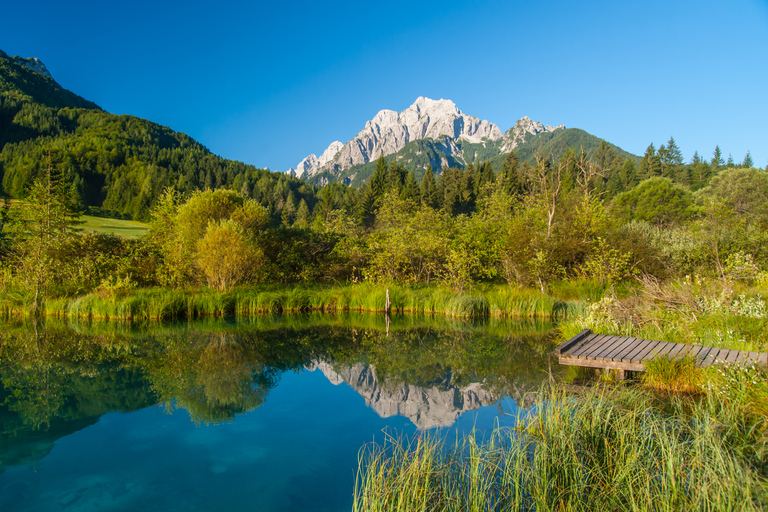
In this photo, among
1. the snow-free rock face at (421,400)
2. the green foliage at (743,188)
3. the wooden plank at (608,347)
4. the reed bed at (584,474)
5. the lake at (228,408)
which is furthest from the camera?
the green foliage at (743,188)

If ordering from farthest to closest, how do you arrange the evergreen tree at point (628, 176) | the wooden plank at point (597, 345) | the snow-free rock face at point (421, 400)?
the evergreen tree at point (628, 176), the wooden plank at point (597, 345), the snow-free rock face at point (421, 400)

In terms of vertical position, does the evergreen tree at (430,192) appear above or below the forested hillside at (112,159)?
below

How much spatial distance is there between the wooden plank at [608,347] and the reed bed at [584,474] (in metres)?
2.72

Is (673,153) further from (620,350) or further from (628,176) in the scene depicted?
(620,350)

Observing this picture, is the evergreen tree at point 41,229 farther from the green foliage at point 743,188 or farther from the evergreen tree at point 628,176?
the evergreen tree at point 628,176

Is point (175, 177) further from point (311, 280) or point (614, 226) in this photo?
point (614, 226)

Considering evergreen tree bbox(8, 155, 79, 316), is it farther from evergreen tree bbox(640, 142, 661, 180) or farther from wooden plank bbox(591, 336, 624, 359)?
evergreen tree bbox(640, 142, 661, 180)

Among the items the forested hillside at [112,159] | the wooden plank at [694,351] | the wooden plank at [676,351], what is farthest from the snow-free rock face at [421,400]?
the forested hillside at [112,159]

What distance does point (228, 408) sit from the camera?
19.5 ft

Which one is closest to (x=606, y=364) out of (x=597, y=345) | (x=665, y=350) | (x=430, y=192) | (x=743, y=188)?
(x=665, y=350)

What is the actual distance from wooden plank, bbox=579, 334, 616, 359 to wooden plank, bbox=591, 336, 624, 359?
42 mm

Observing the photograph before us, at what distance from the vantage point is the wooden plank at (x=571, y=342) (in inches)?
293

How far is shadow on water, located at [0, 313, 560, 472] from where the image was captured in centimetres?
574

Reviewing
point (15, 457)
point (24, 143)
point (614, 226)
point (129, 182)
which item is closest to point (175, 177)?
point (129, 182)
